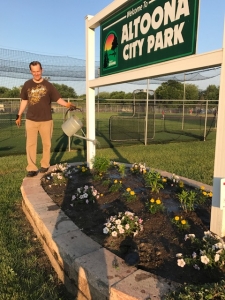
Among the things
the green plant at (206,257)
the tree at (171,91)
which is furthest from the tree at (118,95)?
the green plant at (206,257)

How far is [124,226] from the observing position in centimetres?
231

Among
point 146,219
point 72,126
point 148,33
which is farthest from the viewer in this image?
point 72,126

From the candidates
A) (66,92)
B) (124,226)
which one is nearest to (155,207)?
(124,226)

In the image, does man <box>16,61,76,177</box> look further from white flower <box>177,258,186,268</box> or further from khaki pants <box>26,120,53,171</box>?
white flower <box>177,258,186,268</box>

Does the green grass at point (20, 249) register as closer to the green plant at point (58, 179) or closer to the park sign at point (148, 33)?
the green plant at point (58, 179)

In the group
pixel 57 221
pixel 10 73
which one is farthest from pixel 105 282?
pixel 10 73

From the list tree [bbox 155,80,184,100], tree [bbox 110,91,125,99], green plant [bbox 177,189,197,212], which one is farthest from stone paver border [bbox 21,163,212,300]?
tree [bbox 110,91,125,99]

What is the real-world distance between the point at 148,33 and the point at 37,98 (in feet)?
7.31

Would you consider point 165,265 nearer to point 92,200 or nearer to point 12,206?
point 92,200

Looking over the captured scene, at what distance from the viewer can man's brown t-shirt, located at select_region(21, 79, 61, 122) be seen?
14.4ft

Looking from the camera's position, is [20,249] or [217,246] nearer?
[217,246]

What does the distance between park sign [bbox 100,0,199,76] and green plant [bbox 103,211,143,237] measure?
5.28 ft

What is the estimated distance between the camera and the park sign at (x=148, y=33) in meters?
2.42

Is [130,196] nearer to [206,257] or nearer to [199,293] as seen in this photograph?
[206,257]
